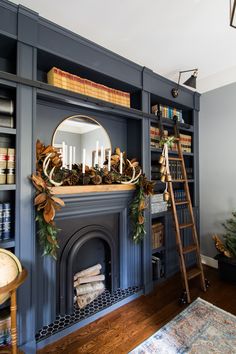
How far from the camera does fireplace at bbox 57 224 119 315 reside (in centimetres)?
178

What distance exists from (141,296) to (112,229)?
2.81ft

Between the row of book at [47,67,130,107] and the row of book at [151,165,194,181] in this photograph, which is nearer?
the row of book at [47,67,130,107]

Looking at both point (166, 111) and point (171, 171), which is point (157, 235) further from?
point (166, 111)

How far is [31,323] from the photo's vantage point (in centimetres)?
149

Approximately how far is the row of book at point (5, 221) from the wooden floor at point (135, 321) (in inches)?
37.7

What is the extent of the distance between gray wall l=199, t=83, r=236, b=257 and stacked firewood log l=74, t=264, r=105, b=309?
179 cm

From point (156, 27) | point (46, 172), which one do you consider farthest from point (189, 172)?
point (46, 172)

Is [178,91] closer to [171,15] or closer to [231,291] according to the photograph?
[171,15]

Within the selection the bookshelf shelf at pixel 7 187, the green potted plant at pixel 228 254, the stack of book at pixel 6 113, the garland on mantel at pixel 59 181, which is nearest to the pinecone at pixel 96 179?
the garland on mantel at pixel 59 181

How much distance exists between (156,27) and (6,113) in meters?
1.52

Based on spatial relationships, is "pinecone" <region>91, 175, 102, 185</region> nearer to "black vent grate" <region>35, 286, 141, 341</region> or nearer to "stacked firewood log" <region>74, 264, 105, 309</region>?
"stacked firewood log" <region>74, 264, 105, 309</region>

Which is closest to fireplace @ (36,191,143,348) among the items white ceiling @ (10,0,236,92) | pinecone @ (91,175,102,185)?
pinecone @ (91,175,102,185)

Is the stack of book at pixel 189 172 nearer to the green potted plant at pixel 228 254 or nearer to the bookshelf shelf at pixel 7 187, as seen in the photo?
the green potted plant at pixel 228 254

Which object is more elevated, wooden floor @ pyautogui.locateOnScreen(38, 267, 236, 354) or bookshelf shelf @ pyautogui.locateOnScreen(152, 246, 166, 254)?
bookshelf shelf @ pyautogui.locateOnScreen(152, 246, 166, 254)
